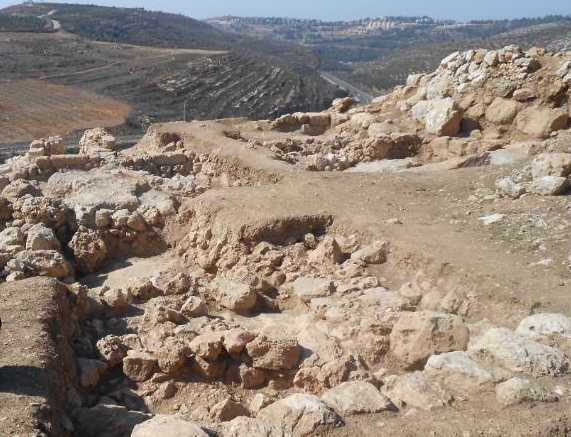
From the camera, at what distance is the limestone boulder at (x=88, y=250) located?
9184mm

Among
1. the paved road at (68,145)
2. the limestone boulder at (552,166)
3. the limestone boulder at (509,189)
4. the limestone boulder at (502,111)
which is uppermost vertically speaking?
the limestone boulder at (502,111)

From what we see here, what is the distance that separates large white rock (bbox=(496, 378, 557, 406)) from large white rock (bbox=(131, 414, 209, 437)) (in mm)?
2192

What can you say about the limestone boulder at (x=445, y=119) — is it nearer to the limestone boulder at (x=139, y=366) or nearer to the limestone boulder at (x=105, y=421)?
the limestone boulder at (x=139, y=366)

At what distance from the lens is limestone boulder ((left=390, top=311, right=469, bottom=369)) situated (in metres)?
5.56

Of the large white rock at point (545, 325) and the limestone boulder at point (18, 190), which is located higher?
the large white rock at point (545, 325)

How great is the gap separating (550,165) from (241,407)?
19.4ft

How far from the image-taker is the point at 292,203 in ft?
29.0

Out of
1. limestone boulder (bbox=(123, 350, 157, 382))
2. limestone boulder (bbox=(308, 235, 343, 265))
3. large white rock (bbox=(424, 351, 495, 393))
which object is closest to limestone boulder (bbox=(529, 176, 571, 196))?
limestone boulder (bbox=(308, 235, 343, 265))

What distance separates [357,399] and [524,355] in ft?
4.67

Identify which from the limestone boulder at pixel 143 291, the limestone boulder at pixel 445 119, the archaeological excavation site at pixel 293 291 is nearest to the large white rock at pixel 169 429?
the archaeological excavation site at pixel 293 291

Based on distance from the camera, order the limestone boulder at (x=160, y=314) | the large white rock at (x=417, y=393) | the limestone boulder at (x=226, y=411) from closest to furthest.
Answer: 1. the large white rock at (x=417, y=393)
2. the limestone boulder at (x=226, y=411)
3. the limestone boulder at (x=160, y=314)

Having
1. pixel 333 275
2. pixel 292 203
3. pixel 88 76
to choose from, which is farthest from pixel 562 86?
pixel 88 76

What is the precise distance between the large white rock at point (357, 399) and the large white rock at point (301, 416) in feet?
0.49

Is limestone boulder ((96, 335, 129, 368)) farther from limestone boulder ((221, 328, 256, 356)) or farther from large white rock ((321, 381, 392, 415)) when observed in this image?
large white rock ((321, 381, 392, 415))
